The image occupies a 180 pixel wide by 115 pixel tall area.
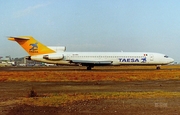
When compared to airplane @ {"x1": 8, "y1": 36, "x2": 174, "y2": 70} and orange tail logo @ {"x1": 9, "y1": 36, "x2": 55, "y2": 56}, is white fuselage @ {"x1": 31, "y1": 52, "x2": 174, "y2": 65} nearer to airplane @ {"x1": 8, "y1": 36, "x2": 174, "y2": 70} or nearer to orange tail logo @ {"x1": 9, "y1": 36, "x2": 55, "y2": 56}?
airplane @ {"x1": 8, "y1": 36, "x2": 174, "y2": 70}

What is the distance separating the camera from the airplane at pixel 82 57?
175 ft

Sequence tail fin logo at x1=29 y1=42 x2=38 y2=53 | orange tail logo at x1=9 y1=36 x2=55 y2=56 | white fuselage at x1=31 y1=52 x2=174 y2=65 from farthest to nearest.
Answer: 1. white fuselage at x1=31 y1=52 x2=174 y2=65
2. tail fin logo at x1=29 y1=42 x2=38 y2=53
3. orange tail logo at x1=9 y1=36 x2=55 y2=56

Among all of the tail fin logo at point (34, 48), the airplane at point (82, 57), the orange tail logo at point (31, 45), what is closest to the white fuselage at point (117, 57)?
the airplane at point (82, 57)

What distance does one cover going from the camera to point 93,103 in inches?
487

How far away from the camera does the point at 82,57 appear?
5506 cm

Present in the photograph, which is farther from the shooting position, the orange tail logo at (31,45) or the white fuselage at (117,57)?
the white fuselage at (117,57)

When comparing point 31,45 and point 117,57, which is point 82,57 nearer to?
point 117,57

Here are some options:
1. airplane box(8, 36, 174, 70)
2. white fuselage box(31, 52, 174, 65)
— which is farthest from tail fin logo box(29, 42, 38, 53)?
white fuselage box(31, 52, 174, 65)

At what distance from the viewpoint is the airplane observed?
5328 centimetres

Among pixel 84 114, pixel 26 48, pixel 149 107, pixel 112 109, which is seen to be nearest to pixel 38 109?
pixel 84 114

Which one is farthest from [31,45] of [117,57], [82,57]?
[117,57]

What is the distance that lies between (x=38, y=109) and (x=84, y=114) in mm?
2024

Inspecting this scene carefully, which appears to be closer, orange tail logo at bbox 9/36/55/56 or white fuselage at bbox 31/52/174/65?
orange tail logo at bbox 9/36/55/56

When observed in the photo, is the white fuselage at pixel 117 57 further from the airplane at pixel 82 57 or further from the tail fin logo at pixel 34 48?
the tail fin logo at pixel 34 48
